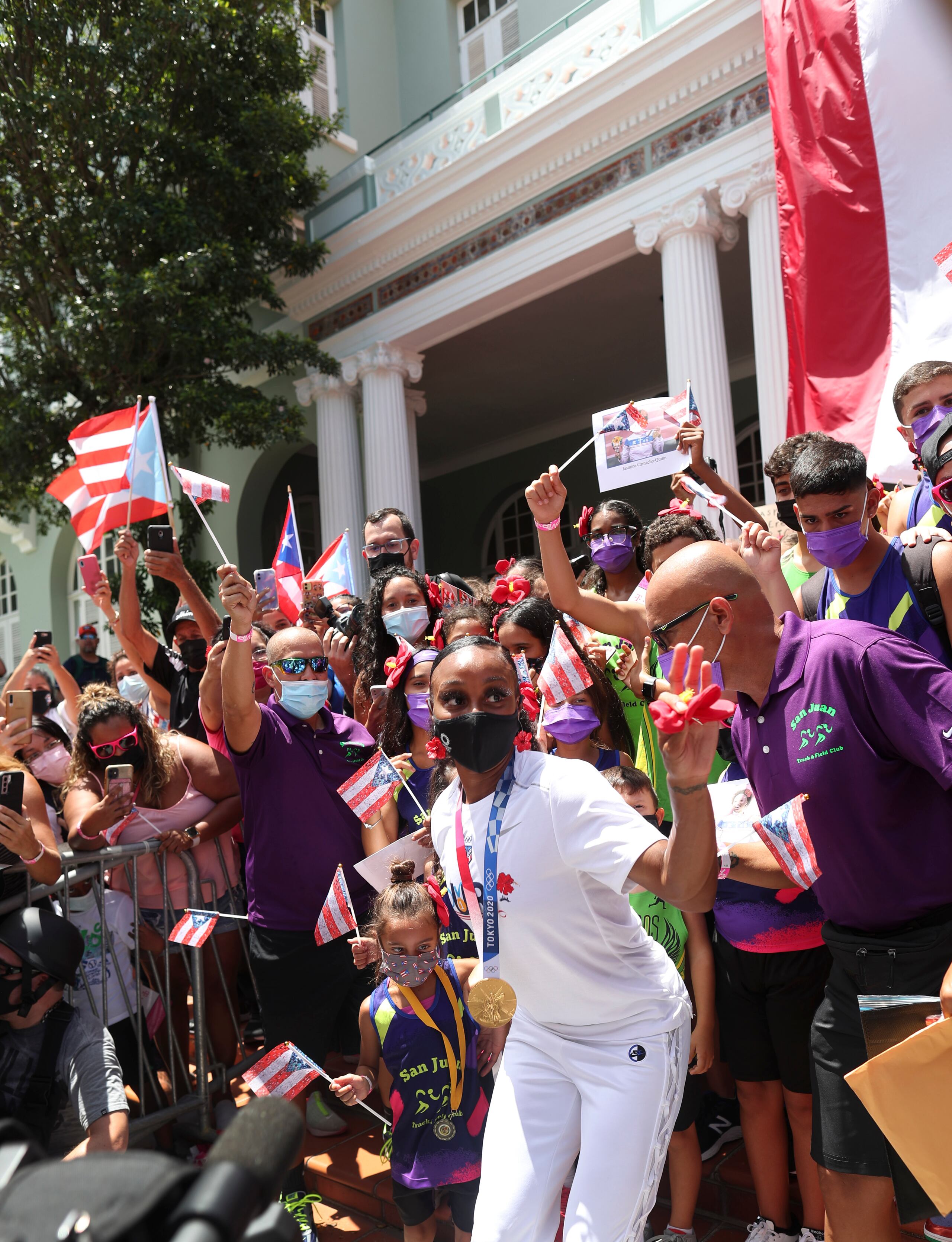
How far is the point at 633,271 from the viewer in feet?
41.6

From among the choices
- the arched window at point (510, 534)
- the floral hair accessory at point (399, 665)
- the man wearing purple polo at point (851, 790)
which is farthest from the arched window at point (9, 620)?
the man wearing purple polo at point (851, 790)

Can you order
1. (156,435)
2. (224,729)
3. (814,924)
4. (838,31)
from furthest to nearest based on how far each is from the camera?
(156,435) < (838,31) < (224,729) < (814,924)

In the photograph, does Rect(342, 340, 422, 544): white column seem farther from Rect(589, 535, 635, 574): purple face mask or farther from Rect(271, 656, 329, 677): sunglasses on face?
Rect(271, 656, 329, 677): sunglasses on face

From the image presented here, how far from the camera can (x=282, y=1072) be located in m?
3.16

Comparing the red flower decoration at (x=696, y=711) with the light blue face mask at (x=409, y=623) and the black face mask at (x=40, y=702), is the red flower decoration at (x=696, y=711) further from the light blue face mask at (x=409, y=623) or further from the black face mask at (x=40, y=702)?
the black face mask at (x=40, y=702)

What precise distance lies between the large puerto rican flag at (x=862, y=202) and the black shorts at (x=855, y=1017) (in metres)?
3.78

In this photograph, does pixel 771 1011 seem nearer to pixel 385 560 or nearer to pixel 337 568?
pixel 385 560

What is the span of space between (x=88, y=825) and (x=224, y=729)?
0.88 metres

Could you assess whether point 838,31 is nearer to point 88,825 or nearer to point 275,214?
point 88,825

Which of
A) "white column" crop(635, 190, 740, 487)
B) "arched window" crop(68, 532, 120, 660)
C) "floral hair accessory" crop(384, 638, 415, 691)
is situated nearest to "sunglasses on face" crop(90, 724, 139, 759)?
"floral hair accessory" crop(384, 638, 415, 691)

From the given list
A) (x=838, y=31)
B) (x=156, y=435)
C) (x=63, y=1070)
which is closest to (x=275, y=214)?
(x=156, y=435)

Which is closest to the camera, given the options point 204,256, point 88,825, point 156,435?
point 88,825

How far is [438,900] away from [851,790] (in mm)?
1478

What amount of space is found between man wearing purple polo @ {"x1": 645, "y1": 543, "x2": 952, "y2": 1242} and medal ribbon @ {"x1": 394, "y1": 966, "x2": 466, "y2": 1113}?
1248mm
